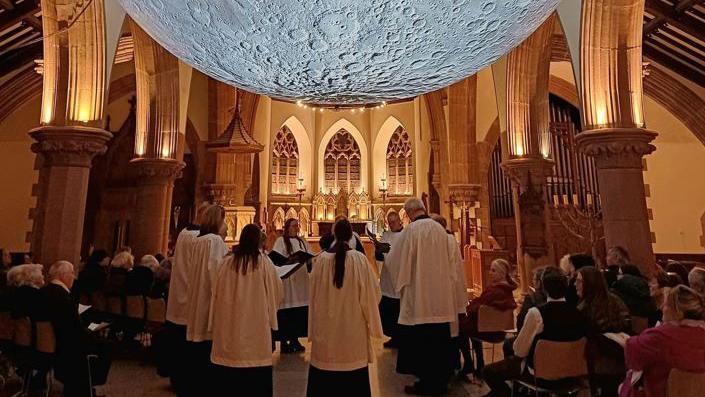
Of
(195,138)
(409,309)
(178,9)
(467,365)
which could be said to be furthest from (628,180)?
(195,138)

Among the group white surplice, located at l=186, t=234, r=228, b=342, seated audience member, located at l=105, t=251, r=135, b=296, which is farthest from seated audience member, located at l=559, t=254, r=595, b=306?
seated audience member, located at l=105, t=251, r=135, b=296

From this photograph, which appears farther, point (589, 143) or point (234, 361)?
point (589, 143)

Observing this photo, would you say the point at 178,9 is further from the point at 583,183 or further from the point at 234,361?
the point at 583,183

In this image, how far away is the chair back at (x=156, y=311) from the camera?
14.9 ft

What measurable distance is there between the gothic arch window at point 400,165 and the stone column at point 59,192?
13706mm

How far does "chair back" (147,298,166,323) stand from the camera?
4.54 meters

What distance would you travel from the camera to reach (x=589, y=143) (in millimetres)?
5406

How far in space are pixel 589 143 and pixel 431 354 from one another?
3590 mm

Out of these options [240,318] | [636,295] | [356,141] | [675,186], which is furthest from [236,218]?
[675,186]

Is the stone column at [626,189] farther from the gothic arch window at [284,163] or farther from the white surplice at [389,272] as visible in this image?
the gothic arch window at [284,163]

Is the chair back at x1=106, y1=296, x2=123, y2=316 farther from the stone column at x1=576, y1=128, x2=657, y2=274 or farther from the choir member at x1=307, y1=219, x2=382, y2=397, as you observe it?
the stone column at x1=576, y1=128, x2=657, y2=274

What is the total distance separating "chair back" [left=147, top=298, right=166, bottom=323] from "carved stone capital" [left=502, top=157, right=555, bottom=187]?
237 inches

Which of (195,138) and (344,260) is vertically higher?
(195,138)

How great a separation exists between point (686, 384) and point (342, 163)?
1710 cm
